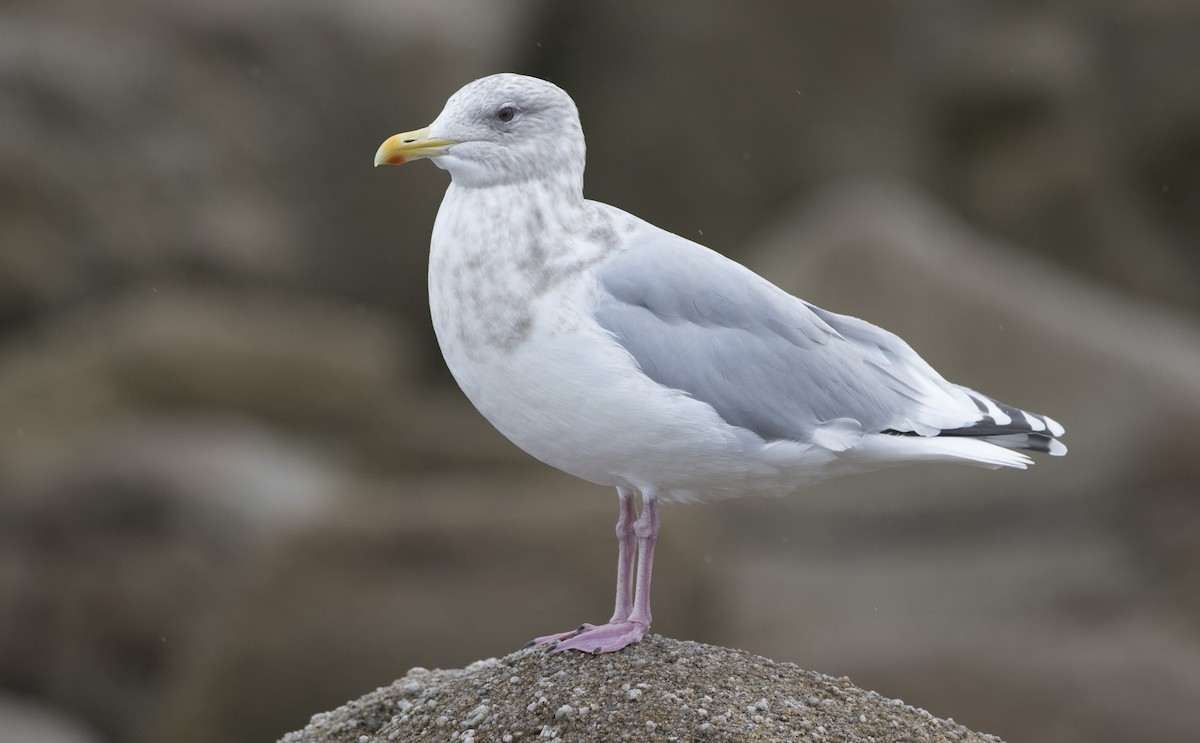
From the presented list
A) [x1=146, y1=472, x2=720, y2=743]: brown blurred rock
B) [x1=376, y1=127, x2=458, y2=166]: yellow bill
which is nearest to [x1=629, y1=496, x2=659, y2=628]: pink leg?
[x1=376, y1=127, x2=458, y2=166]: yellow bill

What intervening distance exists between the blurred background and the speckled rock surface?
2455 mm

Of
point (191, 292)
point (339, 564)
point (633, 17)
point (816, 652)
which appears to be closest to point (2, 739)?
point (339, 564)

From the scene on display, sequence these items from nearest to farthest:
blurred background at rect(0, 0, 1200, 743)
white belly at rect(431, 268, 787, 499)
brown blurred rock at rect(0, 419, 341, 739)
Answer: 1. white belly at rect(431, 268, 787, 499)
2. blurred background at rect(0, 0, 1200, 743)
3. brown blurred rock at rect(0, 419, 341, 739)

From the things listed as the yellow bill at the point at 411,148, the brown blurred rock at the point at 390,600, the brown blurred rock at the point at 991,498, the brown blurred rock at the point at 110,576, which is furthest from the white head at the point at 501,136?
the brown blurred rock at the point at 110,576

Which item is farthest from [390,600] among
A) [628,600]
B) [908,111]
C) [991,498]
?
[908,111]

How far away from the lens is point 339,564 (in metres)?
6.14

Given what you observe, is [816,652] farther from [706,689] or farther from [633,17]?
[633,17]

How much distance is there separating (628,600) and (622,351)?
652mm

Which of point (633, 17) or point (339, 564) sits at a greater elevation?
point (633, 17)

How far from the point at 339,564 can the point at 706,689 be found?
3.03 m

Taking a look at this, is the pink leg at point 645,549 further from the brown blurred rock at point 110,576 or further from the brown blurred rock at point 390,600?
the brown blurred rock at point 110,576

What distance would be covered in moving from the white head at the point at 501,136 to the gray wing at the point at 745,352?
264 millimetres

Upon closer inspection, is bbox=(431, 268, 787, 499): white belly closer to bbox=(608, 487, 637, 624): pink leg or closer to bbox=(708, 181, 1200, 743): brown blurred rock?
bbox=(608, 487, 637, 624): pink leg

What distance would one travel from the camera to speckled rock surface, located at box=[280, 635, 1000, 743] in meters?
3.27
